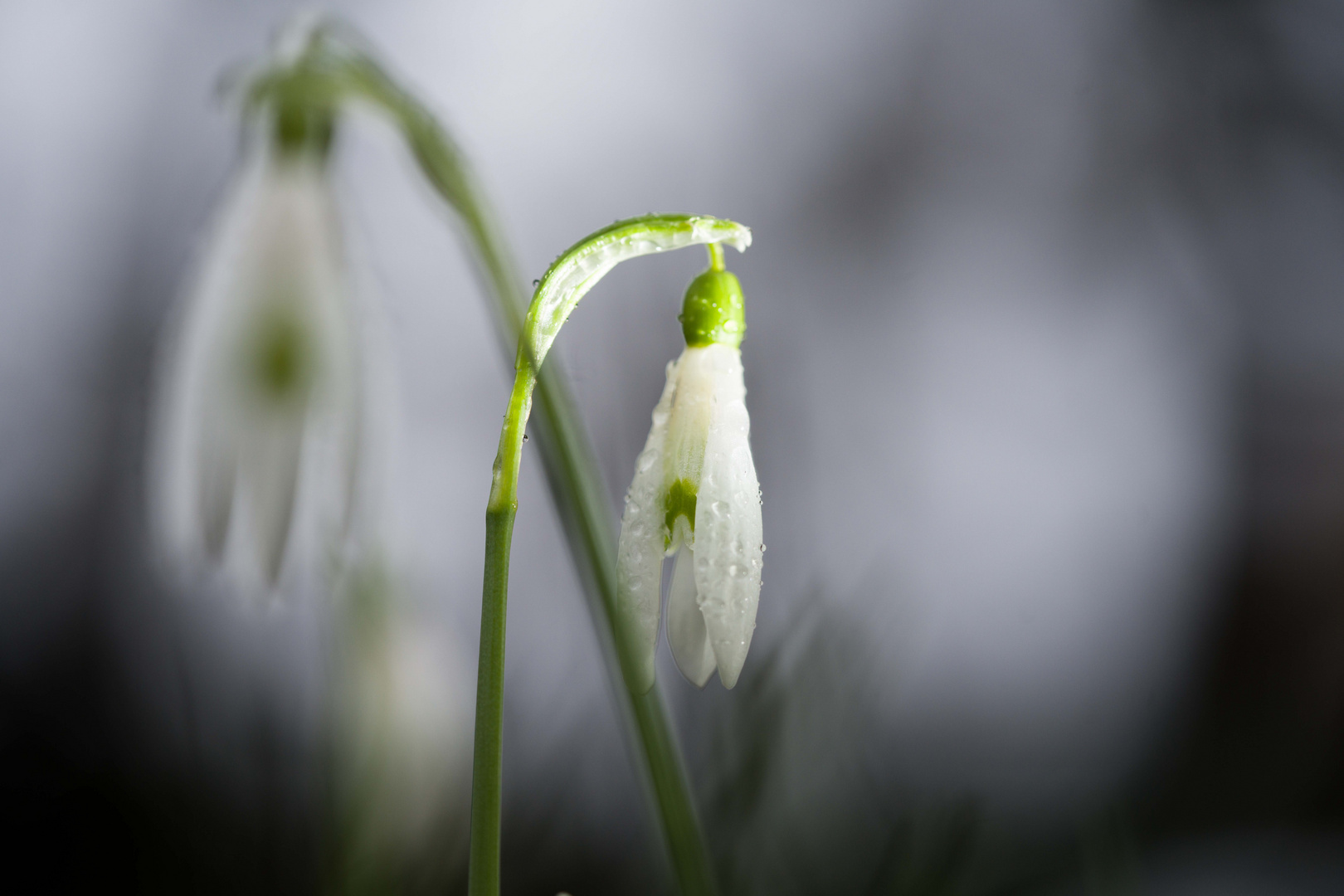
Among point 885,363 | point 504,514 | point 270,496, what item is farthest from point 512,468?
point 885,363

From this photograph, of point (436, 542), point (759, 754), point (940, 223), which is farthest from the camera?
point (940, 223)

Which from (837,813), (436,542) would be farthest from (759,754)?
(436,542)

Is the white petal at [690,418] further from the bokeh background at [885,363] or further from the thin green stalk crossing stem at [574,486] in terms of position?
the bokeh background at [885,363]

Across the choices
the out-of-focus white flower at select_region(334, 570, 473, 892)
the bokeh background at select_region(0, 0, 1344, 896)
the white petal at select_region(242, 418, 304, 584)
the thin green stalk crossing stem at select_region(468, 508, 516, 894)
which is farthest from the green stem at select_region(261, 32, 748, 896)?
the bokeh background at select_region(0, 0, 1344, 896)

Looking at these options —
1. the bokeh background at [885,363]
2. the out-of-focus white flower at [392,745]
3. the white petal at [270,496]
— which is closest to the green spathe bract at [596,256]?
the white petal at [270,496]

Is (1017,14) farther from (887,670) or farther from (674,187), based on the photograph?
(887,670)

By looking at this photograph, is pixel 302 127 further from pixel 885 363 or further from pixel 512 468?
pixel 885 363
